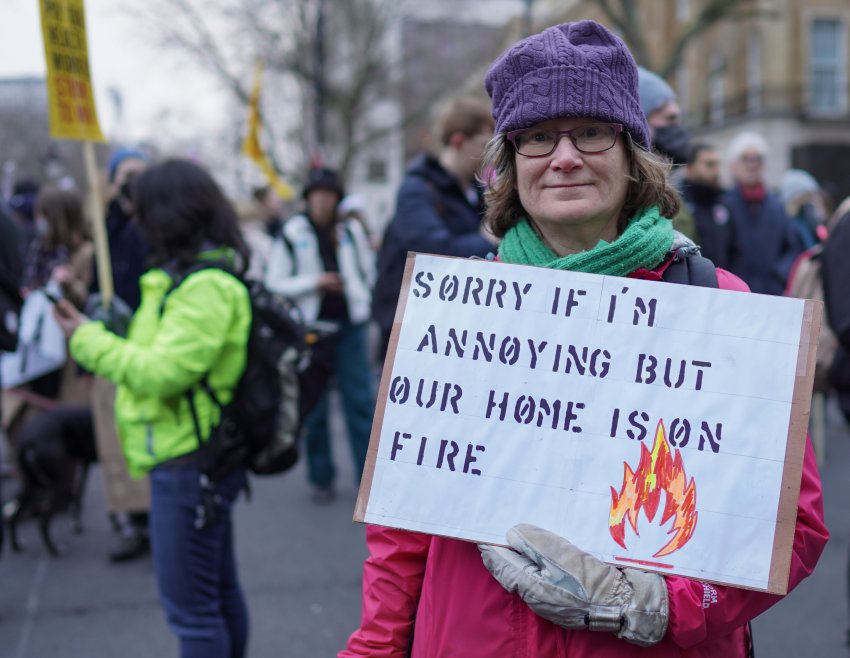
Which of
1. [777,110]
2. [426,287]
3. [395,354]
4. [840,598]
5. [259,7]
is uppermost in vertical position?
[259,7]

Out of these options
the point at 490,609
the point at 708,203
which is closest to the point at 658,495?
the point at 490,609

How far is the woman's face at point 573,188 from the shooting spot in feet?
5.52

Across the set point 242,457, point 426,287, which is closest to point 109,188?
point 242,457

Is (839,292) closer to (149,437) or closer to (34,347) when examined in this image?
(149,437)

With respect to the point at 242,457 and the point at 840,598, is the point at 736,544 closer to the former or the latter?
the point at 242,457

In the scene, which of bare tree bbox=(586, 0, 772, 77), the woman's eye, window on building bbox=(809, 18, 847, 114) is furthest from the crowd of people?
window on building bbox=(809, 18, 847, 114)

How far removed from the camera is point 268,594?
4.55 meters

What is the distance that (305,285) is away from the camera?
19.5 ft

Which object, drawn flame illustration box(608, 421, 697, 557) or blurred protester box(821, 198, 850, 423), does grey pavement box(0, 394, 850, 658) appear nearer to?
blurred protester box(821, 198, 850, 423)

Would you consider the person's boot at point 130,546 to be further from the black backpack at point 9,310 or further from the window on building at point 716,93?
the window on building at point 716,93

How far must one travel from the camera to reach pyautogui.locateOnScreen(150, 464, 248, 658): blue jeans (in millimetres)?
2896

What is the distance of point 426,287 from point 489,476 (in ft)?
1.17

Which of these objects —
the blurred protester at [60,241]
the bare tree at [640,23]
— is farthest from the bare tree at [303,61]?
the blurred protester at [60,241]

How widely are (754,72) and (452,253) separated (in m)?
26.1
